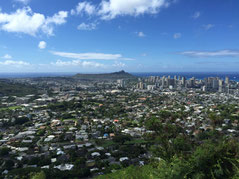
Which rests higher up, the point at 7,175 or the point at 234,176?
the point at 234,176

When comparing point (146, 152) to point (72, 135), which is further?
point (72, 135)

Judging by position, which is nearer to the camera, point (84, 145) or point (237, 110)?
point (84, 145)

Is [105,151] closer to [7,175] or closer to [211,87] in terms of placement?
[7,175]

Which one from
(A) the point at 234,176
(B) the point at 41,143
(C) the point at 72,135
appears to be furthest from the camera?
(C) the point at 72,135

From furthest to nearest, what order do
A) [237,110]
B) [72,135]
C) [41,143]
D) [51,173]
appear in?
Result: [237,110] < [72,135] < [41,143] < [51,173]

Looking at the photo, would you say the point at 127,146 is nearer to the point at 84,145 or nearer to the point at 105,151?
the point at 105,151

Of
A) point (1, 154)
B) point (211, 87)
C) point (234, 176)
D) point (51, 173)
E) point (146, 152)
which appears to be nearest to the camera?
point (234, 176)

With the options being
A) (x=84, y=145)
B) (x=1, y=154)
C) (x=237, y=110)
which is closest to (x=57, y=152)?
(x=84, y=145)

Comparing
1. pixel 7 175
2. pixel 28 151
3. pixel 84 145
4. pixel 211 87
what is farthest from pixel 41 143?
pixel 211 87

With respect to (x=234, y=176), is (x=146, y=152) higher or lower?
lower
